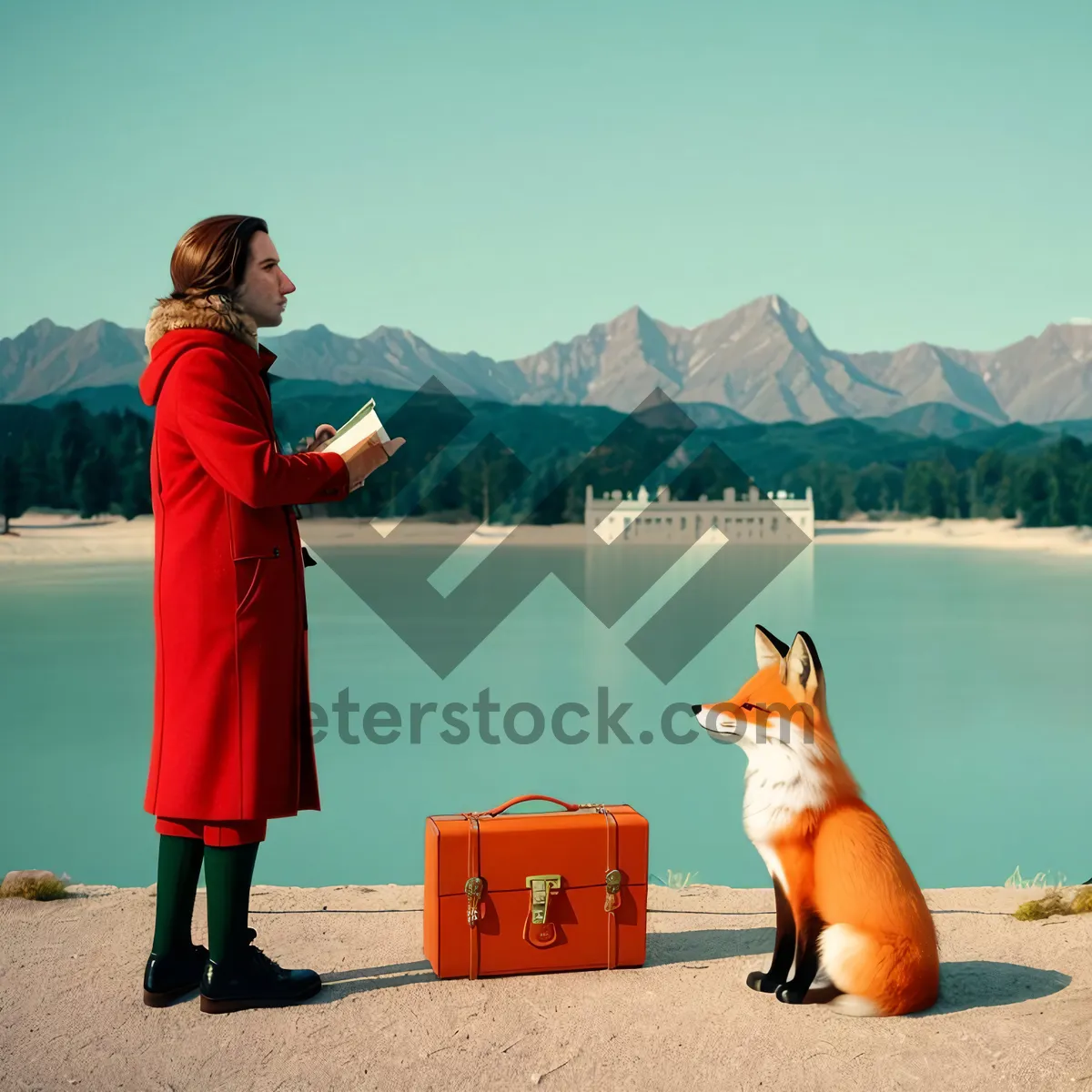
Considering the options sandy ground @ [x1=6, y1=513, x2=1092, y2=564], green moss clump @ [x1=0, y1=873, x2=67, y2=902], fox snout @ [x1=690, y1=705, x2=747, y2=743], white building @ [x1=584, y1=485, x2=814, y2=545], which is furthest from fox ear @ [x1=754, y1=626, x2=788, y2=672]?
white building @ [x1=584, y1=485, x2=814, y2=545]

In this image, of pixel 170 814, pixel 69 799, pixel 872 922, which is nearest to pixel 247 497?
pixel 170 814

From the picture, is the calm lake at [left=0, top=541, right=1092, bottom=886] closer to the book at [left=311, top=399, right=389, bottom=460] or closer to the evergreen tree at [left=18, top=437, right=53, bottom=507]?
the book at [left=311, top=399, right=389, bottom=460]

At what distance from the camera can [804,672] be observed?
12.1ft

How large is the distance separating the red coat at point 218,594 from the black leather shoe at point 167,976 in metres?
0.49

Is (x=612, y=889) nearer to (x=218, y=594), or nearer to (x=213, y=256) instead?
(x=218, y=594)

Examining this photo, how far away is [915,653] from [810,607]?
8.82 m

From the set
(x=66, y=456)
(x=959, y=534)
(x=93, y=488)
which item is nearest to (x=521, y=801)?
(x=93, y=488)

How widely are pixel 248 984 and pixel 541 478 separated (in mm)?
55722

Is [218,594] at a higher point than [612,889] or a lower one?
higher

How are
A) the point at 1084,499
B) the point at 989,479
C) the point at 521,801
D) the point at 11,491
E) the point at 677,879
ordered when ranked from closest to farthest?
the point at 521,801, the point at 677,879, the point at 11,491, the point at 1084,499, the point at 989,479

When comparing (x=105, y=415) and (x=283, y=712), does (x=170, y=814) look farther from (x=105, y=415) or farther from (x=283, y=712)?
(x=105, y=415)

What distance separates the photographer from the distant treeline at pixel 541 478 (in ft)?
149

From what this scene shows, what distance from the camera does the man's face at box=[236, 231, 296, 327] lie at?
12.1 ft

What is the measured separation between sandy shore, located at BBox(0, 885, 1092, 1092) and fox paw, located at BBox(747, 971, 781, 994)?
0.16 feet
